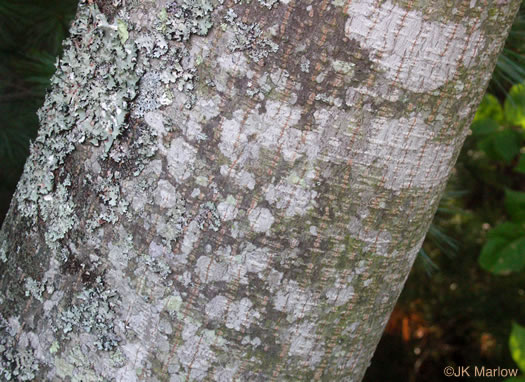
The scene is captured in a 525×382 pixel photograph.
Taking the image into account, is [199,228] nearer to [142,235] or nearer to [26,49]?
[142,235]

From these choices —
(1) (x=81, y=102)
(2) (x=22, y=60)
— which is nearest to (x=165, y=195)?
(1) (x=81, y=102)

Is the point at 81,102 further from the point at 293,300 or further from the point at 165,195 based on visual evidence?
the point at 293,300

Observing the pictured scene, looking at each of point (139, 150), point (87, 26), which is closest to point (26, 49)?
point (87, 26)

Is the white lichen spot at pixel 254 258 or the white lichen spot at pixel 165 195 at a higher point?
the white lichen spot at pixel 165 195

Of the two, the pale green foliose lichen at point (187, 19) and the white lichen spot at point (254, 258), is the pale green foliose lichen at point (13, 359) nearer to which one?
the white lichen spot at point (254, 258)

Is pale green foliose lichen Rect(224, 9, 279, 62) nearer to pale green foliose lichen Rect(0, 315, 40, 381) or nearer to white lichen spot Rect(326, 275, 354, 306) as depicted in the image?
white lichen spot Rect(326, 275, 354, 306)

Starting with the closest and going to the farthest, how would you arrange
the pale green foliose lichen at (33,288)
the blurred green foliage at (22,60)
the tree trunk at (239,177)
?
the tree trunk at (239,177)
the pale green foliose lichen at (33,288)
the blurred green foliage at (22,60)

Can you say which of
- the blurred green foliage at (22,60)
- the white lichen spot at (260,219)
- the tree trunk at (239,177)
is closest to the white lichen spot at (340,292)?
the tree trunk at (239,177)

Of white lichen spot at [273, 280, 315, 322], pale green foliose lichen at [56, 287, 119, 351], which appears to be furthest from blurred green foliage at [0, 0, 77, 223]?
white lichen spot at [273, 280, 315, 322]

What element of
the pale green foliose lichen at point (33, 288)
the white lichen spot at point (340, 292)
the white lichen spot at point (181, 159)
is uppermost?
the white lichen spot at point (181, 159)
